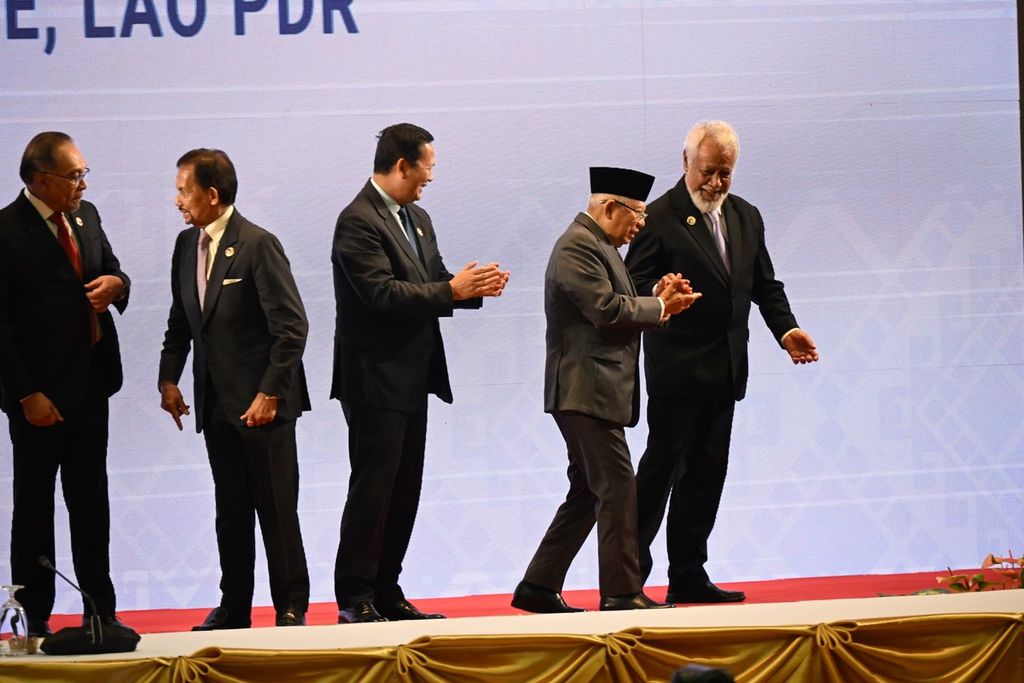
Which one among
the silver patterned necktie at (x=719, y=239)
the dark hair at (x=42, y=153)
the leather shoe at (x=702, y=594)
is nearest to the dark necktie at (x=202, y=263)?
the dark hair at (x=42, y=153)

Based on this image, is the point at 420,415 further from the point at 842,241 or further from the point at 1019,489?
the point at 1019,489

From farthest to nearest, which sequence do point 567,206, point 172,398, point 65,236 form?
point 567,206 < point 172,398 < point 65,236

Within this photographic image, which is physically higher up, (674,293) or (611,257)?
(611,257)

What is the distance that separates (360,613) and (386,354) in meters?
0.76

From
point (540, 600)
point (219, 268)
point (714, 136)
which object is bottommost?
point (540, 600)

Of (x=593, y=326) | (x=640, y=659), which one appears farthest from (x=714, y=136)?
(x=640, y=659)

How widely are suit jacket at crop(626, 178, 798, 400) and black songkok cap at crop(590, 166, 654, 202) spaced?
0.37 m

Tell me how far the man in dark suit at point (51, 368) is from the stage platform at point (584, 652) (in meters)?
1.33

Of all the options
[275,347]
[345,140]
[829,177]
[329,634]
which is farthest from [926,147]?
[329,634]

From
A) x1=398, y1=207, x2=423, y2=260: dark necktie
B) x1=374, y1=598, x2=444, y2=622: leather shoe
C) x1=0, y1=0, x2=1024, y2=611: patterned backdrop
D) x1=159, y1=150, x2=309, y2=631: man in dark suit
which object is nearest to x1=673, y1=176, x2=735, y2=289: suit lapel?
x1=0, y1=0, x2=1024, y2=611: patterned backdrop

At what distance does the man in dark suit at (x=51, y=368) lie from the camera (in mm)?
4520

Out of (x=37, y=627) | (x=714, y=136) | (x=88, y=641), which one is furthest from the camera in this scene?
(x=714, y=136)

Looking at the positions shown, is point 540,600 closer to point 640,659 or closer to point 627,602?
point 627,602

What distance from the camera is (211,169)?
455cm
